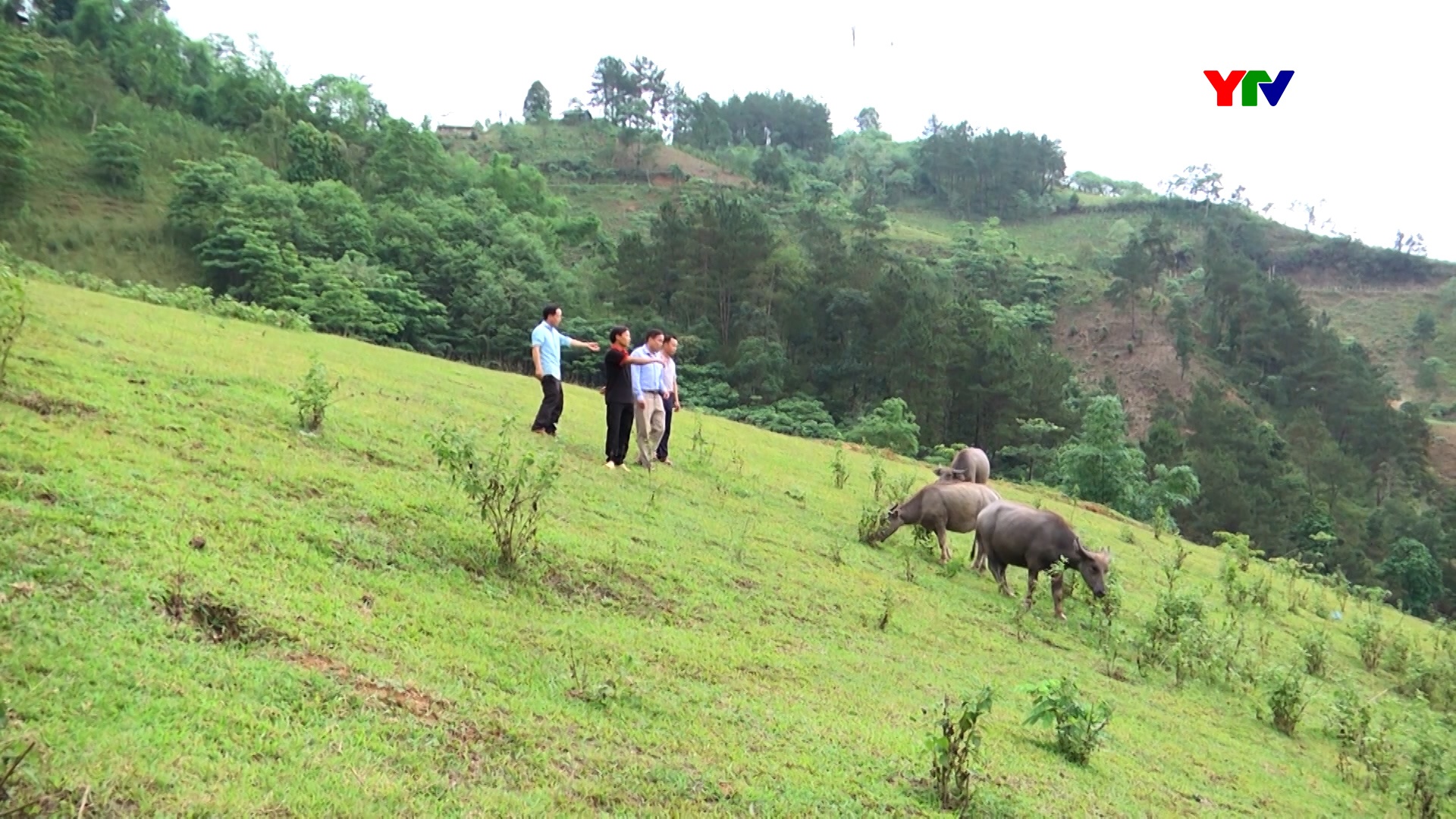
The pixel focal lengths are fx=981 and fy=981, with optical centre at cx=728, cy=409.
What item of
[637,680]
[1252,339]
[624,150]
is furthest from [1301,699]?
[624,150]

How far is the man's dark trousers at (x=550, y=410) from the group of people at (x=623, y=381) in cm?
1

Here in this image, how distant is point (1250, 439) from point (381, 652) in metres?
52.2

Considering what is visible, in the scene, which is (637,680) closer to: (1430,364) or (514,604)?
(514,604)

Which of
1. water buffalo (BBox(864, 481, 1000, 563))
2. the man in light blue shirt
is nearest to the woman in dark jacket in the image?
the man in light blue shirt

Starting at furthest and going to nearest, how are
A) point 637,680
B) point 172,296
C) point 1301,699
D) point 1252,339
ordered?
point 1252,339 → point 172,296 → point 1301,699 → point 637,680

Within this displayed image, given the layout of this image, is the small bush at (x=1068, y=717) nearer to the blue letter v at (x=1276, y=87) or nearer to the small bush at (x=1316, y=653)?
the blue letter v at (x=1276, y=87)

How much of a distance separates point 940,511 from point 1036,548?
6.52ft

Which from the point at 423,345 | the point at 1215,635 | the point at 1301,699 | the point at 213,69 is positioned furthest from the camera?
the point at 213,69

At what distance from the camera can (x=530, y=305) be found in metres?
49.3

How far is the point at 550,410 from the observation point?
1520 centimetres

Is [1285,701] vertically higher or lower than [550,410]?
lower

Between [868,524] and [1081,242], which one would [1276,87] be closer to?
[868,524]

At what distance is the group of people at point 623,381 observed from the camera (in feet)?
44.2

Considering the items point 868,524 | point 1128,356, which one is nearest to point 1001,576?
point 868,524
